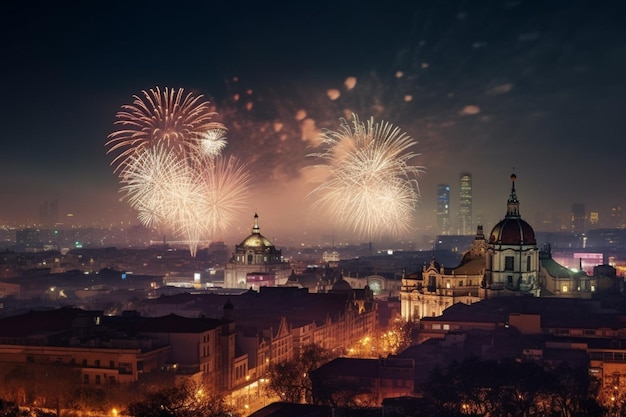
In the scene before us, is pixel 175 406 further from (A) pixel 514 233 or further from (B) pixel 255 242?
(B) pixel 255 242

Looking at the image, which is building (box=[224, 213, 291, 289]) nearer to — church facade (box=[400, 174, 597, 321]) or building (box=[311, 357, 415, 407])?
church facade (box=[400, 174, 597, 321])

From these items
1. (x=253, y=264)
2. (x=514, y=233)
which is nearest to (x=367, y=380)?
(x=514, y=233)

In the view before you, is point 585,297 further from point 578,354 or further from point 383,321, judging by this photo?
point 578,354

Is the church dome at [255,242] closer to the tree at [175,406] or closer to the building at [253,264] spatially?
the building at [253,264]

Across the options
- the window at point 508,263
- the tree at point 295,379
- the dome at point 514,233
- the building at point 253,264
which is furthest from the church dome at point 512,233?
the building at point 253,264

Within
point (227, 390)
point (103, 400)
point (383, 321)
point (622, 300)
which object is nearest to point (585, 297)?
point (622, 300)
